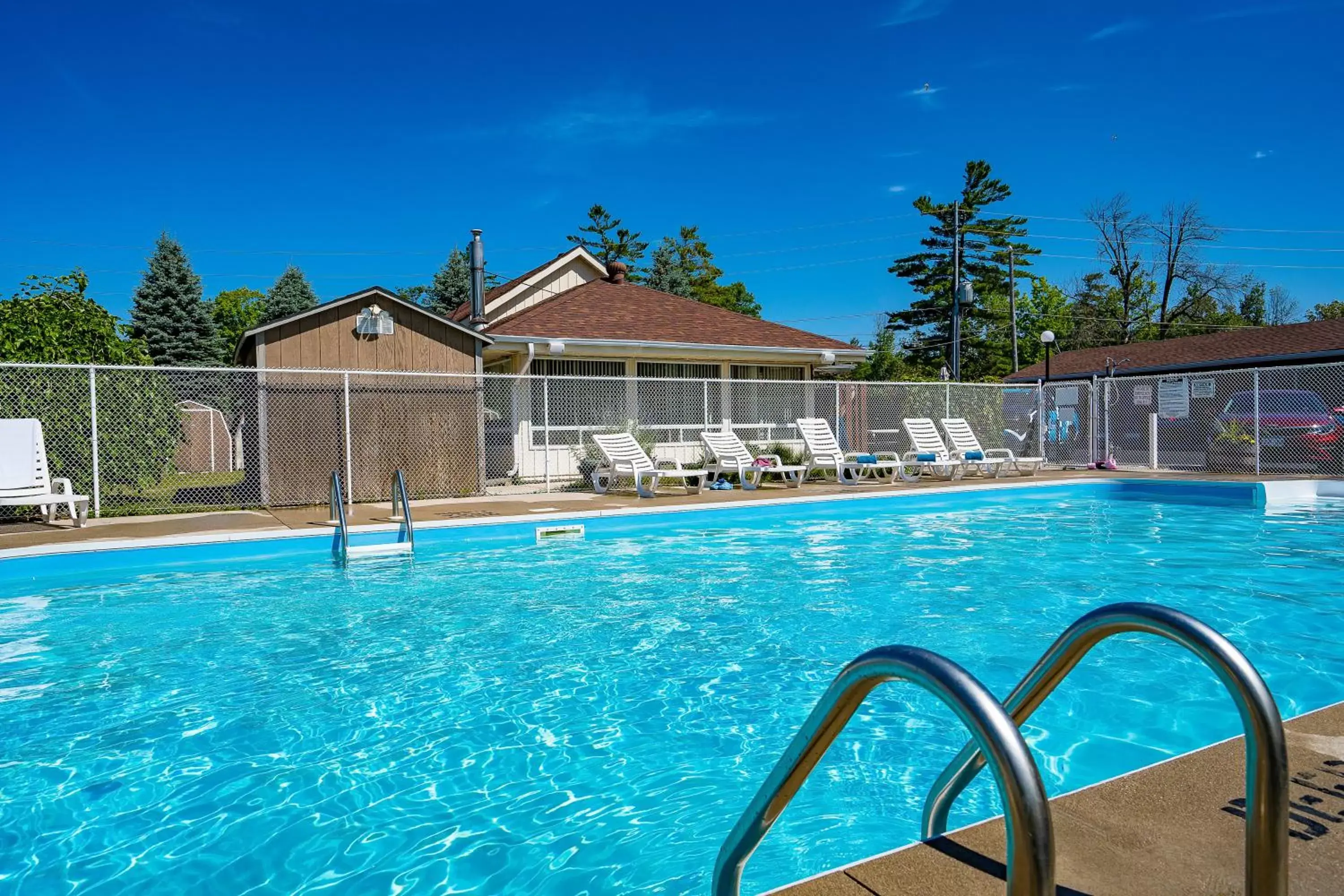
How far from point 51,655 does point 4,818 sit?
2.53 meters

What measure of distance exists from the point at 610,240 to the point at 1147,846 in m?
45.2

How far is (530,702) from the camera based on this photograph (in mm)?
4250

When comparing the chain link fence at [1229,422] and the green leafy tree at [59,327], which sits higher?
the green leafy tree at [59,327]

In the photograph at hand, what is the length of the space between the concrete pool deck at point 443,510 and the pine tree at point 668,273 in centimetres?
3010

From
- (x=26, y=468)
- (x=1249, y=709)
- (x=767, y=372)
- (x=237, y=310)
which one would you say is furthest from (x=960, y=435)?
(x=237, y=310)

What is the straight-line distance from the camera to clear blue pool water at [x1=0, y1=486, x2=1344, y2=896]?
2.91 m

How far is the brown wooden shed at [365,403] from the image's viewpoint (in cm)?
1182

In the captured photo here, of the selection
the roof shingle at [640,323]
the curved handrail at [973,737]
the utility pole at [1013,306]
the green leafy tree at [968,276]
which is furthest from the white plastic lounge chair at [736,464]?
the green leafy tree at [968,276]

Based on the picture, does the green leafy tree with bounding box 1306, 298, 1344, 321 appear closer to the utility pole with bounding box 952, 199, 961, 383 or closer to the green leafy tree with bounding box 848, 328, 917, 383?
the utility pole with bounding box 952, 199, 961, 383

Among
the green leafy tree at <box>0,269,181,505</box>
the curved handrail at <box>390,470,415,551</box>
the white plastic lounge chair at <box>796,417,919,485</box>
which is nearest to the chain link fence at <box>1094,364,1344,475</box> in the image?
the white plastic lounge chair at <box>796,417,919,485</box>

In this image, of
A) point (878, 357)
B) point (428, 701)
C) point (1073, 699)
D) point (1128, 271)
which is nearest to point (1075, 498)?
point (1073, 699)

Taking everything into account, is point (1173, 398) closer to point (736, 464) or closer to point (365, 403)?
point (736, 464)

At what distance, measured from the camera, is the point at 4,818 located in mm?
3082

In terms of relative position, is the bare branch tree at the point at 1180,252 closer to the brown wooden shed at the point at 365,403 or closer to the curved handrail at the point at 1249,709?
the brown wooden shed at the point at 365,403
